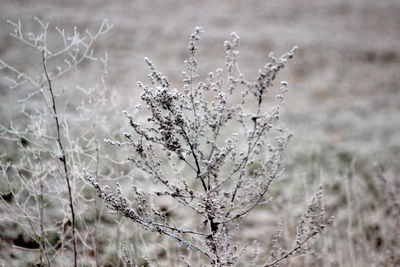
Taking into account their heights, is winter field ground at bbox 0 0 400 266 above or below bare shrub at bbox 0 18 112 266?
above

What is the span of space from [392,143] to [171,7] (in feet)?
25.3

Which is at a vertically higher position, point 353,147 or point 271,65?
point 353,147

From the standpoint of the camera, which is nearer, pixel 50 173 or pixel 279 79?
pixel 50 173

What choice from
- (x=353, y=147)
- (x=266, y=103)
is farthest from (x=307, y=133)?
(x=266, y=103)

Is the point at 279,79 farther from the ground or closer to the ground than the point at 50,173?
farther from the ground

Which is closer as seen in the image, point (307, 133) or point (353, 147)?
point (353, 147)

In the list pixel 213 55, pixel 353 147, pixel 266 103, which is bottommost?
pixel 353 147

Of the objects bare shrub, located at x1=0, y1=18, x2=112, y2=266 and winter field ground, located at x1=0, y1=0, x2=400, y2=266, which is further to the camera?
winter field ground, located at x1=0, y1=0, x2=400, y2=266

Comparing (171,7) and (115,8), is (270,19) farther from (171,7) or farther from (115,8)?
(115,8)

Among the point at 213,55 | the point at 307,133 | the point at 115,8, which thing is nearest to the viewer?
the point at 307,133

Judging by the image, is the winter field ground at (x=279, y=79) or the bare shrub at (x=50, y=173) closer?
the bare shrub at (x=50, y=173)

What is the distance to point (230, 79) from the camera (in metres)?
2.03

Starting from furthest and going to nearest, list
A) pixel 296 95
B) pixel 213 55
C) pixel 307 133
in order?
pixel 213 55
pixel 296 95
pixel 307 133

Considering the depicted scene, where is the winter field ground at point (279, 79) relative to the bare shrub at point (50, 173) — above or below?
above
